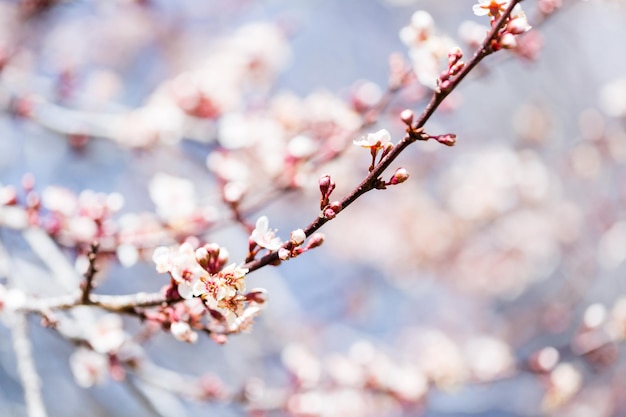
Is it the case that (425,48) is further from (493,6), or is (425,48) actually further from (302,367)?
(302,367)

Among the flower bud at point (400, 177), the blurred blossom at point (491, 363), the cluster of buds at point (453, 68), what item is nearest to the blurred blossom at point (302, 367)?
the blurred blossom at point (491, 363)

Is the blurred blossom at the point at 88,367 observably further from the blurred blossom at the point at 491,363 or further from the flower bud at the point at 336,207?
the blurred blossom at the point at 491,363

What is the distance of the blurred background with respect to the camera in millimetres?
2688

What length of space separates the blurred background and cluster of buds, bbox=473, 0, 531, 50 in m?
0.82

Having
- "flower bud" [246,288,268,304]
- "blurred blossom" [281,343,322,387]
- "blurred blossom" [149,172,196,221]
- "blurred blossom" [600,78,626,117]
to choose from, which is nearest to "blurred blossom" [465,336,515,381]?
"blurred blossom" [281,343,322,387]

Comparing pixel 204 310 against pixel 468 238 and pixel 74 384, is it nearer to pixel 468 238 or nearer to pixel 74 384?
pixel 74 384

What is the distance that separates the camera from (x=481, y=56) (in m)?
1.27

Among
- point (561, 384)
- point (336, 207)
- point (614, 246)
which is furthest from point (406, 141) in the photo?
Answer: point (614, 246)

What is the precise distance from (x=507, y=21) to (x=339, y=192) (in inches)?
127

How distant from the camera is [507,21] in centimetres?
135

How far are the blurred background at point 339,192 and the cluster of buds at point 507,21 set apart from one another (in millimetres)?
821

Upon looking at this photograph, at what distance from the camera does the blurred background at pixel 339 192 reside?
8.82 ft

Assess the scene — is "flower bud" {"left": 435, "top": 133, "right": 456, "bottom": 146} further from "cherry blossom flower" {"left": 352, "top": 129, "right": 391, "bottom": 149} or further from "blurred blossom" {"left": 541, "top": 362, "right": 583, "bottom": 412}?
"blurred blossom" {"left": 541, "top": 362, "right": 583, "bottom": 412}

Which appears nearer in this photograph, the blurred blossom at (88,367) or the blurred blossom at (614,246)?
the blurred blossom at (88,367)
